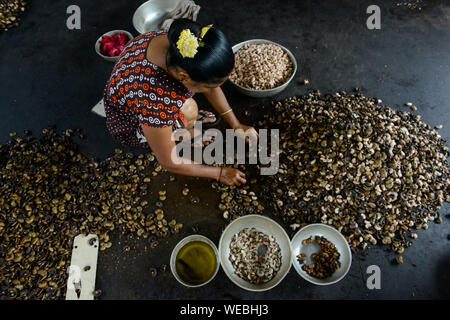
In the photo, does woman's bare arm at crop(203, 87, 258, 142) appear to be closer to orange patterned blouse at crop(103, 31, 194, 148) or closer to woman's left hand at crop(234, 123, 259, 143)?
woman's left hand at crop(234, 123, 259, 143)

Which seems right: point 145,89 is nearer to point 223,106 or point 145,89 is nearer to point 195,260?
point 223,106

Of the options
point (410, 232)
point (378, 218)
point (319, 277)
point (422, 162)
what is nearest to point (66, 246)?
point (319, 277)

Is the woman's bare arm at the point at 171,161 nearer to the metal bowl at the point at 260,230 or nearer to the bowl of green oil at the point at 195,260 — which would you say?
the metal bowl at the point at 260,230

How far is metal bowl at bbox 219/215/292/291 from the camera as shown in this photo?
4.61 feet

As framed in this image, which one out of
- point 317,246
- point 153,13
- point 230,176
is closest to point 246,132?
point 230,176

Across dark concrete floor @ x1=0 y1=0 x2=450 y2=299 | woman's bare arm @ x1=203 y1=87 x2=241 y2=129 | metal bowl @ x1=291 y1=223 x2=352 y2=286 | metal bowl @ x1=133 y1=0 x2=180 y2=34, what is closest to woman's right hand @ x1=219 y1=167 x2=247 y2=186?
dark concrete floor @ x1=0 y1=0 x2=450 y2=299

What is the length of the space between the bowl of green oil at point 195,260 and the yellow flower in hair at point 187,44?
37.6 inches

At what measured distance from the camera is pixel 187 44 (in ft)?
3.06

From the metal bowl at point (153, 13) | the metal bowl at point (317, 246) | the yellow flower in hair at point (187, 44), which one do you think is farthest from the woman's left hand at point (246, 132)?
the metal bowl at point (153, 13)

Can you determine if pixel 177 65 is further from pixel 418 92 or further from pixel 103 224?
pixel 418 92

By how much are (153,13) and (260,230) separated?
1907 millimetres

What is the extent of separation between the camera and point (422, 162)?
5.53 feet
